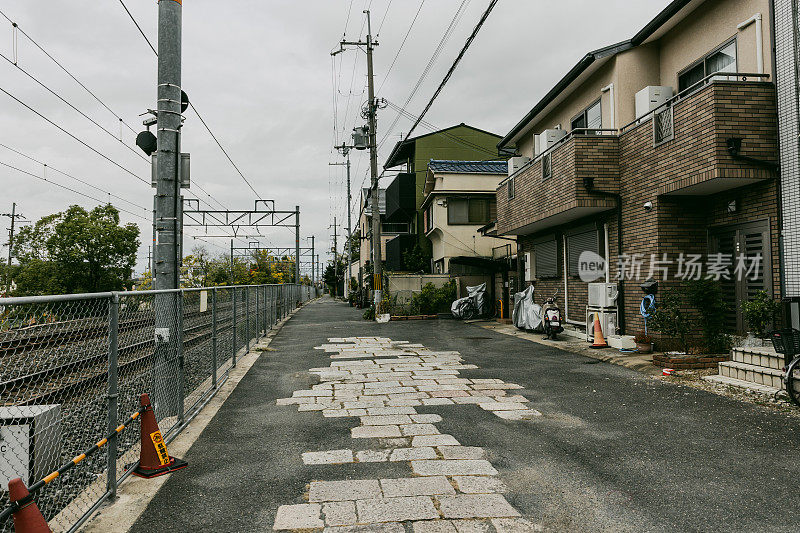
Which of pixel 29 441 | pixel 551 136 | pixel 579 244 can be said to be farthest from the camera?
pixel 551 136

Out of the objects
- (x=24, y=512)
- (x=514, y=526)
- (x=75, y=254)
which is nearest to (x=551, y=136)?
(x=514, y=526)

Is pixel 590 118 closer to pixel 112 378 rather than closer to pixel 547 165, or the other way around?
pixel 547 165

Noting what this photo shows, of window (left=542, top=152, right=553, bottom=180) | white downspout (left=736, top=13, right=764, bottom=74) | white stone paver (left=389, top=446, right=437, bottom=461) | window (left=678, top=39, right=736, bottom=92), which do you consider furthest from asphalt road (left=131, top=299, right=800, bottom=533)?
window (left=542, top=152, right=553, bottom=180)

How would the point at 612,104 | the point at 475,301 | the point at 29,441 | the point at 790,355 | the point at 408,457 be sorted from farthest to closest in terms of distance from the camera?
the point at 475,301 < the point at 612,104 < the point at 790,355 < the point at 408,457 < the point at 29,441

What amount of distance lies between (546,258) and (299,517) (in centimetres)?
1441

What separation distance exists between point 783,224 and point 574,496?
6637 millimetres

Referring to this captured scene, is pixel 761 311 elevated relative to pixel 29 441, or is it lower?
elevated

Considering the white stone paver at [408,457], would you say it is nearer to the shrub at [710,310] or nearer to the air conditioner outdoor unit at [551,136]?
the shrub at [710,310]

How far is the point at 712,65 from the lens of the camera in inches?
391

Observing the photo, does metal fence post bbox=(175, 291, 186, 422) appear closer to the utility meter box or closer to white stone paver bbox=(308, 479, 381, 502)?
the utility meter box

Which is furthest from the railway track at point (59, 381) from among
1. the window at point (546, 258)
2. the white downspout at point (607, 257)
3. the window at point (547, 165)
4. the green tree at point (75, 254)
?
the green tree at point (75, 254)

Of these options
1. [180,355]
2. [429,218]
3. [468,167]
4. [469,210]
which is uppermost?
[468,167]

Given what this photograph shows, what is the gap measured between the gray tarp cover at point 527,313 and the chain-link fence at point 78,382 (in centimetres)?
1163

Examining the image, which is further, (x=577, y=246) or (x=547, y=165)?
(x=577, y=246)
